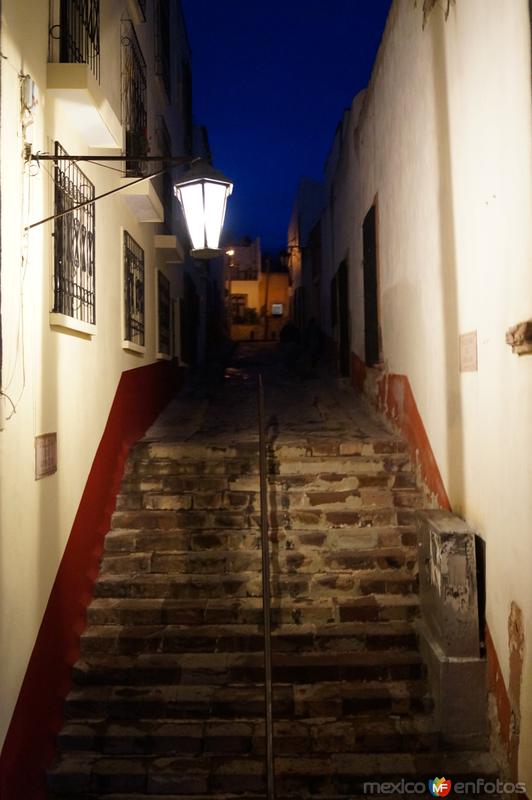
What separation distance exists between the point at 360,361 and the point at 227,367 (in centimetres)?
697

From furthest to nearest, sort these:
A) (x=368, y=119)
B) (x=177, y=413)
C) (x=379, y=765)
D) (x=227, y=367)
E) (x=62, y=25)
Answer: (x=227, y=367), (x=177, y=413), (x=368, y=119), (x=62, y=25), (x=379, y=765)

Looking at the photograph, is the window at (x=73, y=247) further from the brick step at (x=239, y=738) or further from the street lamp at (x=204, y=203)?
the brick step at (x=239, y=738)

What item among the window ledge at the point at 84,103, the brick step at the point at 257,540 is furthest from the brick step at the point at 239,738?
the window ledge at the point at 84,103

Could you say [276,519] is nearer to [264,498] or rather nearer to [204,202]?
[264,498]

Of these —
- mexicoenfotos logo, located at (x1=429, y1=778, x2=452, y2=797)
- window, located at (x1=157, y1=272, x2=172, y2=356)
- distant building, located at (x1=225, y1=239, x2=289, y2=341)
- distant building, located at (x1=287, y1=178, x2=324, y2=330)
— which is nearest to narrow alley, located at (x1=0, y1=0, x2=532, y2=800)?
mexicoenfotos logo, located at (x1=429, y1=778, x2=452, y2=797)

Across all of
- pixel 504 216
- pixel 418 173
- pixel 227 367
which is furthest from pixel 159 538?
pixel 227 367

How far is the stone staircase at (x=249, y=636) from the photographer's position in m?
3.49

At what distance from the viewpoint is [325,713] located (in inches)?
150

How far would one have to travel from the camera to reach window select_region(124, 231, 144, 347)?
20.1 feet

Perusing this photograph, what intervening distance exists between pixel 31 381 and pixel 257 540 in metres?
Result: 2.58

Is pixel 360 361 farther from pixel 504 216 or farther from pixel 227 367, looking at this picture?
pixel 227 367

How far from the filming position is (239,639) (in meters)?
4.22

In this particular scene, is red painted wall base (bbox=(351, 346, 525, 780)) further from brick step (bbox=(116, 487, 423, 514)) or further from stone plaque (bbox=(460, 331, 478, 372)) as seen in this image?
stone plaque (bbox=(460, 331, 478, 372))

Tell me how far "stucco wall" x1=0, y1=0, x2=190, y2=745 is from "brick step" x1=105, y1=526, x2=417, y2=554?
866mm
